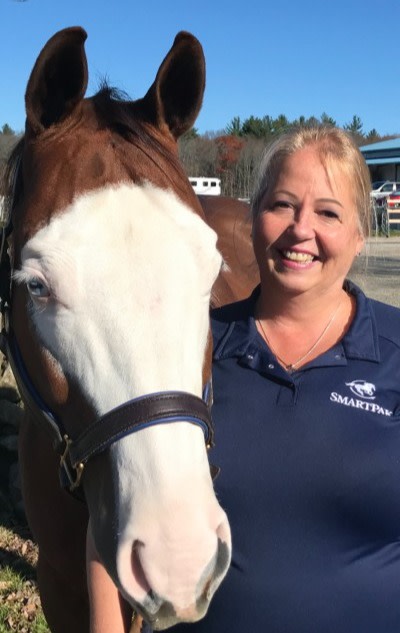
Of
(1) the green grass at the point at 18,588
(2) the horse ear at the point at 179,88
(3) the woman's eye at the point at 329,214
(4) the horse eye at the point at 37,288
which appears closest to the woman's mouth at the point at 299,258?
(3) the woman's eye at the point at 329,214

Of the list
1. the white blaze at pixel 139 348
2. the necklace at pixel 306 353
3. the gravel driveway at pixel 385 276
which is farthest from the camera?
the gravel driveway at pixel 385 276

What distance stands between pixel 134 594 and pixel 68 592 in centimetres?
130

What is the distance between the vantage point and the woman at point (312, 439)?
66.3 inches

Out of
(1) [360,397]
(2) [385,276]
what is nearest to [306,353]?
(1) [360,397]

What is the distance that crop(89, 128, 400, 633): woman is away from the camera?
1684 mm

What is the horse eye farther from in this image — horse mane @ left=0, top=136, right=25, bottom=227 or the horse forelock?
horse mane @ left=0, top=136, right=25, bottom=227

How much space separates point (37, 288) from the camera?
5.49ft

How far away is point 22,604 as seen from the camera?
13.1 feet

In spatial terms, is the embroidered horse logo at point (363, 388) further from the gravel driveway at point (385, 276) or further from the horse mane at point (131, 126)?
the gravel driveway at point (385, 276)

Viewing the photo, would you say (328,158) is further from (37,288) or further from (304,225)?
(37,288)

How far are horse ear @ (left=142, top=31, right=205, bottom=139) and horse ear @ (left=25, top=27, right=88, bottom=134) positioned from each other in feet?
0.79

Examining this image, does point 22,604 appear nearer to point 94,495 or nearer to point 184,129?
point 94,495

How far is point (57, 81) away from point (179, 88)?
1.27 ft

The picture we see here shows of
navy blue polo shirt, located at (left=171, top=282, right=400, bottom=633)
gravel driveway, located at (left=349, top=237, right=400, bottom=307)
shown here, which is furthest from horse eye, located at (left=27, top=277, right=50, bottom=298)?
gravel driveway, located at (left=349, top=237, right=400, bottom=307)
